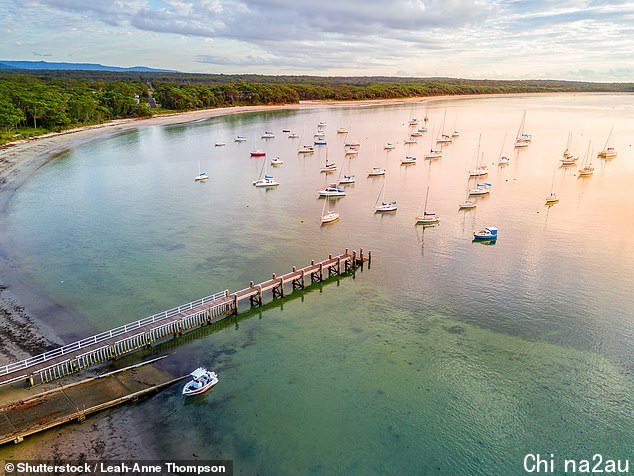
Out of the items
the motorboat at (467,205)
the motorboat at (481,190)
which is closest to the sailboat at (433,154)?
the motorboat at (481,190)

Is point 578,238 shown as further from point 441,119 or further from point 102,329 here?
point 441,119

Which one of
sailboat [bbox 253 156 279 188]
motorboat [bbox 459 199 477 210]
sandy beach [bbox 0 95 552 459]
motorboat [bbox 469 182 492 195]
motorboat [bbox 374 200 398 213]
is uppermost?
motorboat [bbox 469 182 492 195]

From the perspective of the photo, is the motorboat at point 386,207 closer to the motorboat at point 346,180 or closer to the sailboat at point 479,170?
the motorboat at point 346,180

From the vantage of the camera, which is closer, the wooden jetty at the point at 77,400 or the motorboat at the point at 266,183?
the wooden jetty at the point at 77,400

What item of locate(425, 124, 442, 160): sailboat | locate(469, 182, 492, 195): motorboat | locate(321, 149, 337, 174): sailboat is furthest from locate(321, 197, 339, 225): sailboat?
locate(425, 124, 442, 160): sailboat

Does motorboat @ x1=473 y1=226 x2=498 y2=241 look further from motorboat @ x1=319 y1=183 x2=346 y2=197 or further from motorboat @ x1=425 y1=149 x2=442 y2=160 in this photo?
motorboat @ x1=425 y1=149 x2=442 y2=160

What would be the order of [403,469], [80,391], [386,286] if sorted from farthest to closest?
1. [386,286]
2. [80,391]
3. [403,469]

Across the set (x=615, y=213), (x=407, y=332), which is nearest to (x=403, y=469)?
(x=407, y=332)
